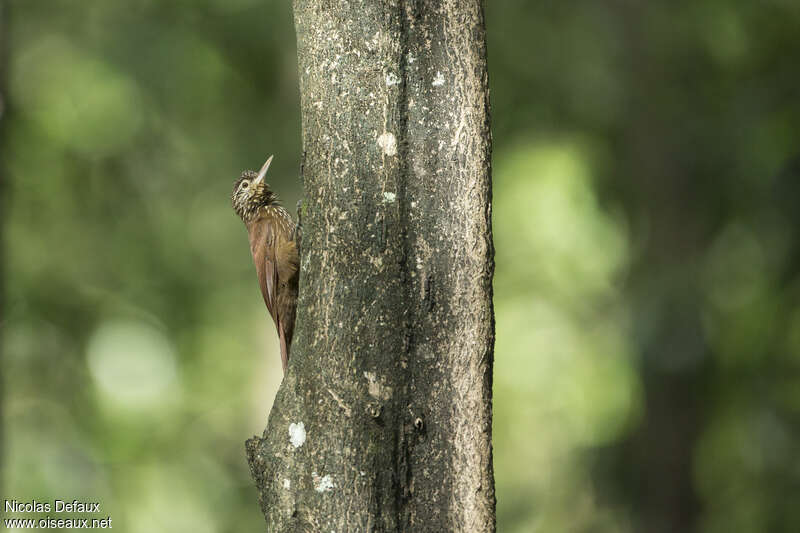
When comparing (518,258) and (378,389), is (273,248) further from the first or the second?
(518,258)

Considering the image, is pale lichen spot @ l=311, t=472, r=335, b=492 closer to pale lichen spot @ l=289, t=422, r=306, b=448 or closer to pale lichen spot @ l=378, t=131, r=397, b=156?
pale lichen spot @ l=289, t=422, r=306, b=448

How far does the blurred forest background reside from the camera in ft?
21.1

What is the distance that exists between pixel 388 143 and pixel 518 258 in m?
10.2

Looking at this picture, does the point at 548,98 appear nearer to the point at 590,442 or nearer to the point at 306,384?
the point at 590,442

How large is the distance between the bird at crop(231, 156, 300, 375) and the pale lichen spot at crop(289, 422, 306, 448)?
1.44 meters

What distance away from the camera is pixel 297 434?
2275mm

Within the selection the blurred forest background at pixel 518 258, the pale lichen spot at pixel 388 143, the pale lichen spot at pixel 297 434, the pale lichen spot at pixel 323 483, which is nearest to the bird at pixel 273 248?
the pale lichen spot at pixel 297 434

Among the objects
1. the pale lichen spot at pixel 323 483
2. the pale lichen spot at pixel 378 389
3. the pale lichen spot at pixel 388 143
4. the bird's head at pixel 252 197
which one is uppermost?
the bird's head at pixel 252 197

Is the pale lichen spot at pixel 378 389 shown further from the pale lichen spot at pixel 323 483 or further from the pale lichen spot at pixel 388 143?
the pale lichen spot at pixel 388 143

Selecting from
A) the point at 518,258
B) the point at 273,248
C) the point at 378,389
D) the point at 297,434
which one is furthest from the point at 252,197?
the point at 518,258

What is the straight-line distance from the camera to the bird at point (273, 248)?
13.6ft

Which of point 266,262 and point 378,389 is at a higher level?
point 266,262

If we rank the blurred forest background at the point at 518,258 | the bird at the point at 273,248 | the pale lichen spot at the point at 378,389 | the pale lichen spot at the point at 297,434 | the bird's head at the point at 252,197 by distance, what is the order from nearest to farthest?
the pale lichen spot at the point at 378,389
the pale lichen spot at the point at 297,434
the bird at the point at 273,248
the bird's head at the point at 252,197
the blurred forest background at the point at 518,258

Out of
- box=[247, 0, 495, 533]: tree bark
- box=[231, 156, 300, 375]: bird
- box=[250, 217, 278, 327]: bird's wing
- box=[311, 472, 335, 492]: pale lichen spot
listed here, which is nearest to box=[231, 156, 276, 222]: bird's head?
box=[231, 156, 300, 375]: bird
